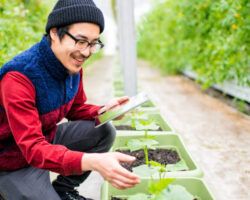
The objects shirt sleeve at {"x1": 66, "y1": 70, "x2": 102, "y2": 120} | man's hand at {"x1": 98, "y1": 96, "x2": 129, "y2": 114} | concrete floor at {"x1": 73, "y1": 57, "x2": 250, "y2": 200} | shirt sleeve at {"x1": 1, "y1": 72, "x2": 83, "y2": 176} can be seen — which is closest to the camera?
shirt sleeve at {"x1": 1, "y1": 72, "x2": 83, "y2": 176}

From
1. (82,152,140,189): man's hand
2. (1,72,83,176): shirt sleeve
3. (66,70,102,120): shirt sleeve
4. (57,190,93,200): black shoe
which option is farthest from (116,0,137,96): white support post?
(82,152,140,189): man's hand

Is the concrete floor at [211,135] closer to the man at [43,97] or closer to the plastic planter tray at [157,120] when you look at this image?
the plastic planter tray at [157,120]

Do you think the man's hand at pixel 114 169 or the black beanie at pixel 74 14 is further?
the black beanie at pixel 74 14

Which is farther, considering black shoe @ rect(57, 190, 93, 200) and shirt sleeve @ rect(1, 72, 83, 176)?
black shoe @ rect(57, 190, 93, 200)

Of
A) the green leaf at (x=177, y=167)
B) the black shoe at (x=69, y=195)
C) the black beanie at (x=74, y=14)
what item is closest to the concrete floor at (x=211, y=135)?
the black shoe at (x=69, y=195)

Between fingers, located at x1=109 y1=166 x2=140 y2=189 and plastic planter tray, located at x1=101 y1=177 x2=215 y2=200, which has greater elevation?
fingers, located at x1=109 y1=166 x2=140 y2=189

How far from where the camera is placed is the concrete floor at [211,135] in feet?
7.79

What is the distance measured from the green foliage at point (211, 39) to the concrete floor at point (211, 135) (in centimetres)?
38

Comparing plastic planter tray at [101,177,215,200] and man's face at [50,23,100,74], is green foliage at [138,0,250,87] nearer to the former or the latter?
plastic planter tray at [101,177,215,200]

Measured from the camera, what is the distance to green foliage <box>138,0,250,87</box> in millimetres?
3594

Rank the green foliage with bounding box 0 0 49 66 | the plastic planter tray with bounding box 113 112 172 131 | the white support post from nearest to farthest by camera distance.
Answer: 1. the green foliage with bounding box 0 0 49 66
2. the plastic planter tray with bounding box 113 112 172 131
3. the white support post

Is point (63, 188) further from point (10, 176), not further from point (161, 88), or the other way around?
point (161, 88)

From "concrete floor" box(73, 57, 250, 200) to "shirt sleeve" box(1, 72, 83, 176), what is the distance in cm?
91

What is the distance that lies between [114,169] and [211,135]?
2.35 m
